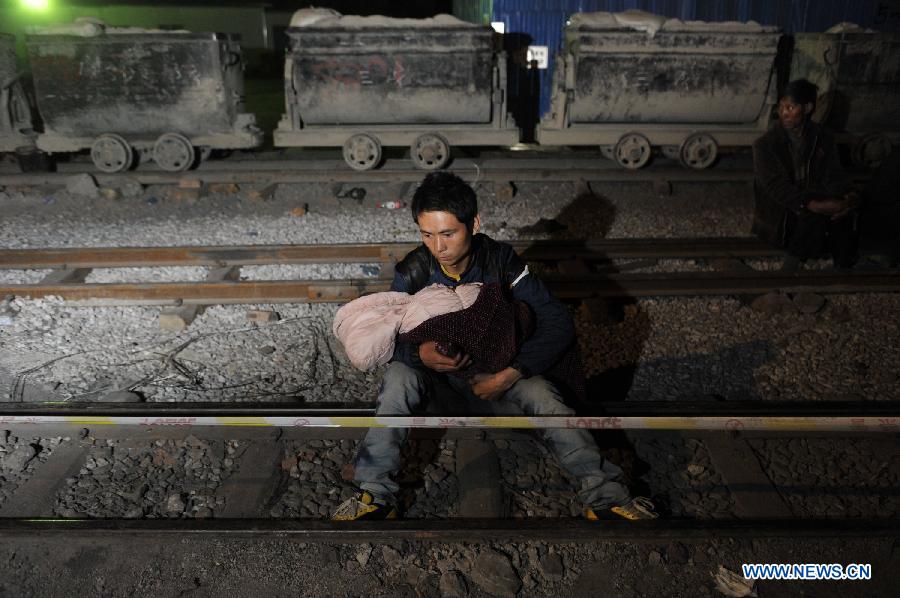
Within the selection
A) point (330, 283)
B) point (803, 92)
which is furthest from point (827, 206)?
point (330, 283)

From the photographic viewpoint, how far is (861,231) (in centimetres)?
587

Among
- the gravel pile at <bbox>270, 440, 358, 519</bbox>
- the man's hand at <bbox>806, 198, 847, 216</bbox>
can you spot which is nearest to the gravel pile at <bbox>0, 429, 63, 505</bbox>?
the gravel pile at <bbox>270, 440, 358, 519</bbox>

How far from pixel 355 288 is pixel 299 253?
1.12 m

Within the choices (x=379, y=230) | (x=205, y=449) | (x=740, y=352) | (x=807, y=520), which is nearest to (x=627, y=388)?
(x=740, y=352)

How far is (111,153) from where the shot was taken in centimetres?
897

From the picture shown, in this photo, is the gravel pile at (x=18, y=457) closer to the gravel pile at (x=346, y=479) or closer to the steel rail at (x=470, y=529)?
the steel rail at (x=470, y=529)

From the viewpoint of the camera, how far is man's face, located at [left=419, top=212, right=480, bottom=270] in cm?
271

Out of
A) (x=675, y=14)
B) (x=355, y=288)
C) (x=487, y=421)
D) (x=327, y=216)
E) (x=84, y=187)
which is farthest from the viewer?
(x=675, y=14)

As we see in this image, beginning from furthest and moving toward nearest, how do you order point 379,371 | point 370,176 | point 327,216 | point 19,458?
1. point 370,176
2. point 327,216
3. point 379,371
4. point 19,458

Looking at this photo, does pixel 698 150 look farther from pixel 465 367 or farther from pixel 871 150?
pixel 465 367

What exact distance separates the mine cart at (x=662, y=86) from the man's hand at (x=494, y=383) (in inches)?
286

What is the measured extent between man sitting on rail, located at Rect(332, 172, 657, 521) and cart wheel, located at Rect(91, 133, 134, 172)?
766cm

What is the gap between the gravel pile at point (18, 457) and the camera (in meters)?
3.24

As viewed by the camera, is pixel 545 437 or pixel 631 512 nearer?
pixel 631 512
